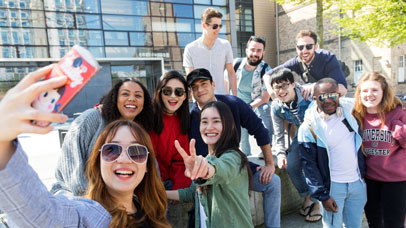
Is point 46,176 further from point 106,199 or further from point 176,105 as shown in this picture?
point 106,199

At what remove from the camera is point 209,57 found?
13.5 ft

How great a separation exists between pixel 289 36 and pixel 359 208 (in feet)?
87.6

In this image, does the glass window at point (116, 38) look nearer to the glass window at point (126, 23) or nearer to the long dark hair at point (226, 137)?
the glass window at point (126, 23)

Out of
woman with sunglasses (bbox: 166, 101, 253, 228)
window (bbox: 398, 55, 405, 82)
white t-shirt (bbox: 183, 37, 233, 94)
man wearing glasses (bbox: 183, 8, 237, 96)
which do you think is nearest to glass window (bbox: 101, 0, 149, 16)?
man wearing glasses (bbox: 183, 8, 237, 96)

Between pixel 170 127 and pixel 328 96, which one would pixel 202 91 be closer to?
pixel 170 127

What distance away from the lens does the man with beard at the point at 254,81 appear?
4312 millimetres

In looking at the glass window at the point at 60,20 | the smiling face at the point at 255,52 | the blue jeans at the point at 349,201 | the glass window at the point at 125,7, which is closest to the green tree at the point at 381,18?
the smiling face at the point at 255,52

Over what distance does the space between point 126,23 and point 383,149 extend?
61.5 feet

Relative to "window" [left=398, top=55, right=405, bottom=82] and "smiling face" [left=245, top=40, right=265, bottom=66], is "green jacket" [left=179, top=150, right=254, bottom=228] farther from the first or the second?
"window" [left=398, top=55, right=405, bottom=82]

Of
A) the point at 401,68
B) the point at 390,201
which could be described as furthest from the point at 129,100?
the point at 401,68

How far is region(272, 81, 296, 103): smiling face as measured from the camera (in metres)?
3.35

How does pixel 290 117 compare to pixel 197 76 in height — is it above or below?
below

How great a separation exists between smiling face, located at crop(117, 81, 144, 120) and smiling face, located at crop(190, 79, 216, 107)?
70 cm

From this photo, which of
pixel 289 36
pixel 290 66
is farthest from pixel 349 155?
pixel 289 36
